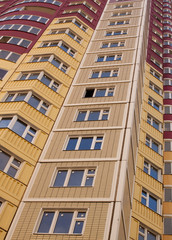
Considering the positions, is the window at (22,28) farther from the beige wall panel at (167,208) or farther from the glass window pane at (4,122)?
the beige wall panel at (167,208)

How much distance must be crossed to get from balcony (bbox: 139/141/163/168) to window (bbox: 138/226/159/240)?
5728mm

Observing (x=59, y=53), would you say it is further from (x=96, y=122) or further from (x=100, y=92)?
(x=96, y=122)

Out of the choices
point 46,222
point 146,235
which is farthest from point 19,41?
point 146,235

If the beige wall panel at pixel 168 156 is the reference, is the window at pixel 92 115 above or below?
below

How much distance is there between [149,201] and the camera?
2111 cm

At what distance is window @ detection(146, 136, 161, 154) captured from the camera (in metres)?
25.1

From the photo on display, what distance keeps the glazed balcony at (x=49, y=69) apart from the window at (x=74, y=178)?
9.31 meters

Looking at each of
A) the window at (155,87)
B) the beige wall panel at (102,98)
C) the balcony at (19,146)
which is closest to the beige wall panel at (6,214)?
the balcony at (19,146)

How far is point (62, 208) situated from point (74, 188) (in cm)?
142

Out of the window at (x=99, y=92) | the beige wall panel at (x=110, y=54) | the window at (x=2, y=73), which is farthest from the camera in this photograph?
the beige wall panel at (x=110, y=54)

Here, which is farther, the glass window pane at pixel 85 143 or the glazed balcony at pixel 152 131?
the glazed balcony at pixel 152 131

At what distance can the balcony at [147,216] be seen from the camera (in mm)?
19469

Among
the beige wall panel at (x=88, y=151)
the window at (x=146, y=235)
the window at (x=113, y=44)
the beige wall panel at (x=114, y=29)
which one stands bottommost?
the window at (x=146, y=235)

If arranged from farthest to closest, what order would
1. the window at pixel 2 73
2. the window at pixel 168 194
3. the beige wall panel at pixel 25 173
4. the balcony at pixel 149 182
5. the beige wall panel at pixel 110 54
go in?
the beige wall panel at pixel 110 54, the window at pixel 2 73, the window at pixel 168 194, the balcony at pixel 149 182, the beige wall panel at pixel 25 173
